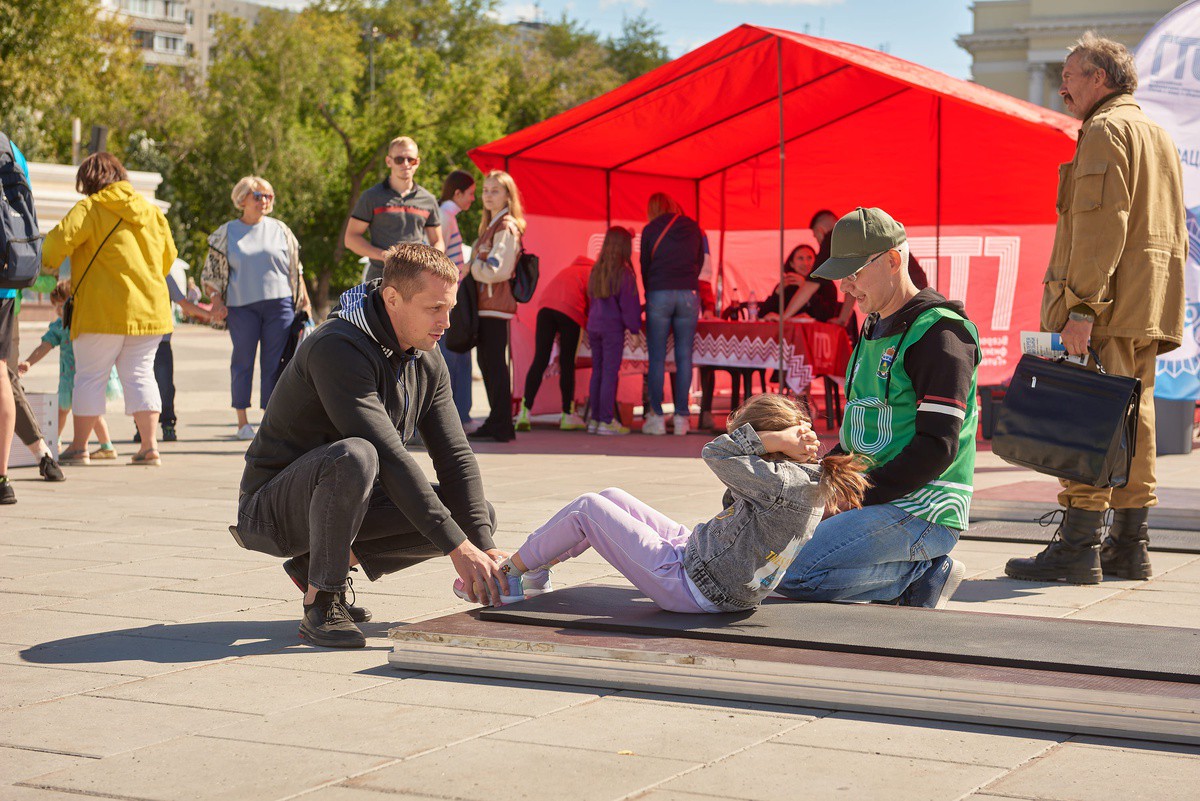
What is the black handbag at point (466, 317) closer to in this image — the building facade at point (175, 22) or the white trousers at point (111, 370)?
the white trousers at point (111, 370)

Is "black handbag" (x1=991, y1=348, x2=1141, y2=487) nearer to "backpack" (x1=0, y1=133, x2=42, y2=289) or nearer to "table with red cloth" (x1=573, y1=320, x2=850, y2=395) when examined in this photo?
"backpack" (x1=0, y1=133, x2=42, y2=289)

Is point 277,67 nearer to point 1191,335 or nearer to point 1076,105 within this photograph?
point 1191,335

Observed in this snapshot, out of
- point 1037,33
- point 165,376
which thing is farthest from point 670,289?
point 1037,33

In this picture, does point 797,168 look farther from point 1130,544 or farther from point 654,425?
point 1130,544

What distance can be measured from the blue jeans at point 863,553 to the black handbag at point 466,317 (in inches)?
274

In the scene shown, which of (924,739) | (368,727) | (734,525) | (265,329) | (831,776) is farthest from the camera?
(265,329)

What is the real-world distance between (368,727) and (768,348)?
897cm

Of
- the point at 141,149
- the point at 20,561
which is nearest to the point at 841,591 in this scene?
the point at 20,561

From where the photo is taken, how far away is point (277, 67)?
50.5 metres

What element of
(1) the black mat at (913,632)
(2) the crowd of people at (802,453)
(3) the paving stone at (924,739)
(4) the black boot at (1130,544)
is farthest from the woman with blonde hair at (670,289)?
(3) the paving stone at (924,739)

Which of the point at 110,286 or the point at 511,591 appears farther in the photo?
the point at 110,286

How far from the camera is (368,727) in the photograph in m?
3.78

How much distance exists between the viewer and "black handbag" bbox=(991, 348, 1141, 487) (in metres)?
5.57

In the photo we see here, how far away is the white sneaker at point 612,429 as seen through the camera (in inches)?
500
